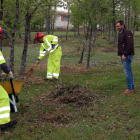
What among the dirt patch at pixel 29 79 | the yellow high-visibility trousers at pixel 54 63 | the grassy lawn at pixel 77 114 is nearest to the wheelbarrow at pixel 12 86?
the grassy lawn at pixel 77 114

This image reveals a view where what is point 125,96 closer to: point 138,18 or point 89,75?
point 89,75

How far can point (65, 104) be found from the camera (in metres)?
6.41

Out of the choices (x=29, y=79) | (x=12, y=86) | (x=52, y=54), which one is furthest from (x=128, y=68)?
(x=29, y=79)

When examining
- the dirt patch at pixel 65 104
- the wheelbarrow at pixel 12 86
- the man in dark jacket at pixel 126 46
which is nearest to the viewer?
the wheelbarrow at pixel 12 86

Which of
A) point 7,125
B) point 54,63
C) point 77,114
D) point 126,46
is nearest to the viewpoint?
point 7,125

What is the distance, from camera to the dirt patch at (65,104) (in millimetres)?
5527

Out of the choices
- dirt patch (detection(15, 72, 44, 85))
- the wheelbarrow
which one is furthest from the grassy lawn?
dirt patch (detection(15, 72, 44, 85))

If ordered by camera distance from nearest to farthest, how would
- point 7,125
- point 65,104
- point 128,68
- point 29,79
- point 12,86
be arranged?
point 7,125 → point 12,86 → point 65,104 → point 128,68 → point 29,79

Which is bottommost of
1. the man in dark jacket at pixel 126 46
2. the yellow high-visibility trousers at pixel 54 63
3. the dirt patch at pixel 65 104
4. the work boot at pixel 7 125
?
the work boot at pixel 7 125

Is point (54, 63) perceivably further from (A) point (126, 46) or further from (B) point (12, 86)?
(B) point (12, 86)

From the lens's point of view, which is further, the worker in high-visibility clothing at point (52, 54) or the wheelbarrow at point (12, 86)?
the worker in high-visibility clothing at point (52, 54)

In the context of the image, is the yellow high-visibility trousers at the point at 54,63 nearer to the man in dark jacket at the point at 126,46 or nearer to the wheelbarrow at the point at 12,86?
the man in dark jacket at the point at 126,46

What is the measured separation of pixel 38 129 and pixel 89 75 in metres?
5.96

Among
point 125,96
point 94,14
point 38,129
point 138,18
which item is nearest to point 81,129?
point 38,129
